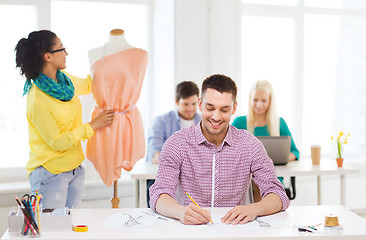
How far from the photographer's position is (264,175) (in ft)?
7.18

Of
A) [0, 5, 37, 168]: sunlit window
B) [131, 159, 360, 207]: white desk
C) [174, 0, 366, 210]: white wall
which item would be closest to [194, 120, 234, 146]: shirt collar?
[131, 159, 360, 207]: white desk

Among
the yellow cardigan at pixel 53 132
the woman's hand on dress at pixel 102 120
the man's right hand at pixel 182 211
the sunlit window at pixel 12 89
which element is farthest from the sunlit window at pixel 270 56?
the man's right hand at pixel 182 211

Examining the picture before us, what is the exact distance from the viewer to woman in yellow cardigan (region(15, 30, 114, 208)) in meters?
2.72

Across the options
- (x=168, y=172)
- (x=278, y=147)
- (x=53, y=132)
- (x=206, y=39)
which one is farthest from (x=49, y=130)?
(x=206, y=39)

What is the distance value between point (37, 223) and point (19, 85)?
2.84 metres

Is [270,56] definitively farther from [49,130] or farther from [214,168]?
[214,168]

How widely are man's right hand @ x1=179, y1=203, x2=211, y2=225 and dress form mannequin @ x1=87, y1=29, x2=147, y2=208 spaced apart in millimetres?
1134

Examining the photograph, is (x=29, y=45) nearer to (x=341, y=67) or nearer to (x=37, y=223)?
(x=37, y=223)

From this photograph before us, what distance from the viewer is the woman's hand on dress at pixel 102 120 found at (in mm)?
2924

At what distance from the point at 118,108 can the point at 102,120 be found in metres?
0.13

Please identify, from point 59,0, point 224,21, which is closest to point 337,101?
point 224,21

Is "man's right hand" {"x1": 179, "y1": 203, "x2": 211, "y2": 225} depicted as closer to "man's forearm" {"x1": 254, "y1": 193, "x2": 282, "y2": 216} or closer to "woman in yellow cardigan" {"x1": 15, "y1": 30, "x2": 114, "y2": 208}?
"man's forearm" {"x1": 254, "y1": 193, "x2": 282, "y2": 216}

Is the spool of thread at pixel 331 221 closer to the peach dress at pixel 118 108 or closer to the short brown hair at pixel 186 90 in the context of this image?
the peach dress at pixel 118 108

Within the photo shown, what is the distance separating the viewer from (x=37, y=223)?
5.88 ft
